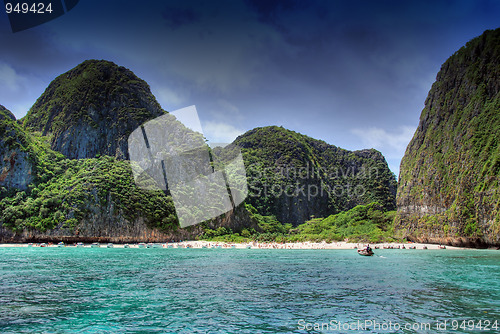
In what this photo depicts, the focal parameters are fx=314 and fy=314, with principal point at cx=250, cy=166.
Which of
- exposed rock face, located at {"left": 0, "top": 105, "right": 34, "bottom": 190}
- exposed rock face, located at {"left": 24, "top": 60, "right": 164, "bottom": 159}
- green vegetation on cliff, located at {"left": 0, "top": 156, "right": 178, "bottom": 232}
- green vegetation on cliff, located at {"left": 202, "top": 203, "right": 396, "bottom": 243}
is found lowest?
green vegetation on cliff, located at {"left": 202, "top": 203, "right": 396, "bottom": 243}

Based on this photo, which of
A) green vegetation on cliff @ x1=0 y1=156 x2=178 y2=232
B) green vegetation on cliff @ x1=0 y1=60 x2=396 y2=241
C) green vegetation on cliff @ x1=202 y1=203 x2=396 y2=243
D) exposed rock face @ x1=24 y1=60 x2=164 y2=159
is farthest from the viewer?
exposed rock face @ x1=24 y1=60 x2=164 y2=159

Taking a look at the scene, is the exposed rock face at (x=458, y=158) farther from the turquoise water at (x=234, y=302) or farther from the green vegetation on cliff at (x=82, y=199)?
the green vegetation on cliff at (x=82, y=199)

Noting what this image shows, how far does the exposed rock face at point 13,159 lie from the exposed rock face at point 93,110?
22.8 metres

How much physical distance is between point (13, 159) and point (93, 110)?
140ft

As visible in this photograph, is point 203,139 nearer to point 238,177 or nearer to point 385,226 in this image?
point 238,177

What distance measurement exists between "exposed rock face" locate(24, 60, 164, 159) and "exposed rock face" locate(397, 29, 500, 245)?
105 meters

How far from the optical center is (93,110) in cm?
13050

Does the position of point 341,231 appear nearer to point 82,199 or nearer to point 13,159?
point 82,199

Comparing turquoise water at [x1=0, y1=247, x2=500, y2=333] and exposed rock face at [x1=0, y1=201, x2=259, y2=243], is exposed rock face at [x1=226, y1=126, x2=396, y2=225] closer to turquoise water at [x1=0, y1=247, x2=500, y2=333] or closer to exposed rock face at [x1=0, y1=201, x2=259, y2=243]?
exposed rock face at [x1=0, y1=201, x2=259, y2=243]

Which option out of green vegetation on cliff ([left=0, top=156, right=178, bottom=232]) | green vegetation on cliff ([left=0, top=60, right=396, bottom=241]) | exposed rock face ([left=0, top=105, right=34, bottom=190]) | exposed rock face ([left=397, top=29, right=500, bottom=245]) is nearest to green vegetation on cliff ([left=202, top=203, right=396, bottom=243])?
green vegetation on cliff ([left=0, top=60, right=396, bottom=241])

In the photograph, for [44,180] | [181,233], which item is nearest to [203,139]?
[181,233]

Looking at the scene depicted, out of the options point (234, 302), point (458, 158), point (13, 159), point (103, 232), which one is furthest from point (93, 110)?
point (234, 302)

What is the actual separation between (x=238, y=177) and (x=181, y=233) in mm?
71523

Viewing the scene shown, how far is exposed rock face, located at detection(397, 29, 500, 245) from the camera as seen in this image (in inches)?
2601
